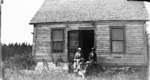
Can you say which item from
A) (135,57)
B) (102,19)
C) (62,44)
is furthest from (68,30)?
(135,57)

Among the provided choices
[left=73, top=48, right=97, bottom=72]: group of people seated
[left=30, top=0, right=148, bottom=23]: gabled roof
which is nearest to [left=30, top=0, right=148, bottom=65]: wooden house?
[left=30, top=0, right=148, bottom=23]: gabled roof

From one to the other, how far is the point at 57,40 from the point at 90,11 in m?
2.76

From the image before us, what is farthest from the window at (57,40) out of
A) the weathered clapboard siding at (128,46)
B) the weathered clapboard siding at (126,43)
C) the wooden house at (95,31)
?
the weathered clapboard siding at (128,46)

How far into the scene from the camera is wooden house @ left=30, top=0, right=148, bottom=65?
18125 millimetres

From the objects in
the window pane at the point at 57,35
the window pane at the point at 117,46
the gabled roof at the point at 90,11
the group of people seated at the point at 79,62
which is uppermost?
the gabled roof at the point at 90,11

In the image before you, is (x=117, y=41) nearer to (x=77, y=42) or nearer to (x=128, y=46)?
(x=128, y=46)

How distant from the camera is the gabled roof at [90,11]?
18484 millimetres

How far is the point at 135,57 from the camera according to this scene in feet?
59.1

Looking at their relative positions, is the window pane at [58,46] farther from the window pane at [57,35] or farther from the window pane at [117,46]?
the window pane at [117,46]

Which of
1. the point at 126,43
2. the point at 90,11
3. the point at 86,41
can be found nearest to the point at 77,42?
the point at 86,41

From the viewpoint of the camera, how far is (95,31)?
18562 mm

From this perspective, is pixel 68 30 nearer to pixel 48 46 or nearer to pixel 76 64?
pixel 48 46

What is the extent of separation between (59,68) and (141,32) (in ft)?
17.6

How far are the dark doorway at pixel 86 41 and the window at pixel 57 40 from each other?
4.85 ft
